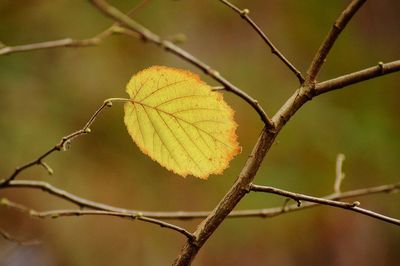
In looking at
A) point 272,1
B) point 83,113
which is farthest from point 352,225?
point 83,113

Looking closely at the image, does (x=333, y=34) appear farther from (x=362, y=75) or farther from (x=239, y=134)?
(x=239, y=134)

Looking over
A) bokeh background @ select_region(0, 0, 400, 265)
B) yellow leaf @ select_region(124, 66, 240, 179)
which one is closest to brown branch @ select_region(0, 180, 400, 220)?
yellow leaf @ select_region(124, 66, 240, 179)

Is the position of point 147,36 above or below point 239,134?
below

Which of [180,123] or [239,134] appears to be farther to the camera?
[239,134]

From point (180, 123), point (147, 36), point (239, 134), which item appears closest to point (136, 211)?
point (180, 123)

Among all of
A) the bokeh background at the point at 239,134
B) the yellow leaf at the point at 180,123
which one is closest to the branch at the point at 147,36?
the yellow leaf at the point at 180,123
